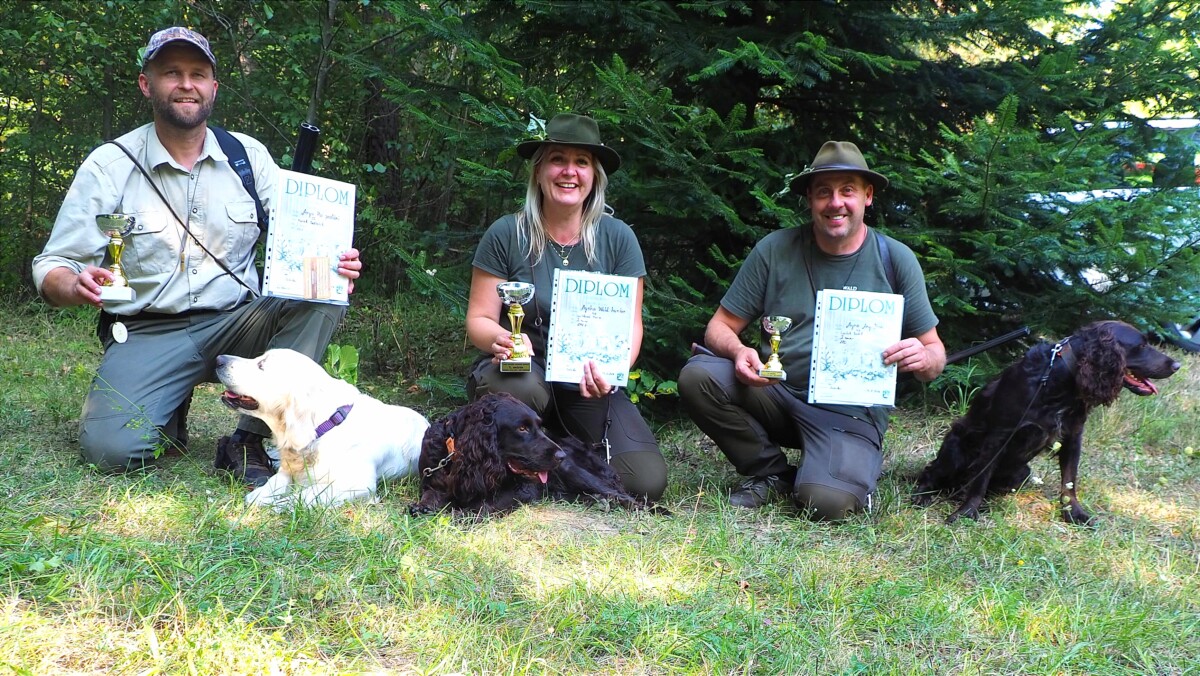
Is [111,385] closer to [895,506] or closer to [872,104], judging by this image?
[895,506]

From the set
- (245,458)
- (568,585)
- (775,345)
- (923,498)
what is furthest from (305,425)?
(923,498)

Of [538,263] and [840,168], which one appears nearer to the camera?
[840,168]

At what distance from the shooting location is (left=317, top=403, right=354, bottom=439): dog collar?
135 inches

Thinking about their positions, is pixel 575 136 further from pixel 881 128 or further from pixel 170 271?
pixel 881 128

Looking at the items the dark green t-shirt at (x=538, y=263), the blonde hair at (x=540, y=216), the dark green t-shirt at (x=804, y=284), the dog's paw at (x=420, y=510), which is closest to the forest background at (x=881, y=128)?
the dark green t-shirt at (x=804, y=284)

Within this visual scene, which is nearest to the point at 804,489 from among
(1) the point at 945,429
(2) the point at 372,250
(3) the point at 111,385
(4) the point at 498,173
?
(1) the point at 945,429

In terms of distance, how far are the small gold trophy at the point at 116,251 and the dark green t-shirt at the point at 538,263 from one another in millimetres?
1417

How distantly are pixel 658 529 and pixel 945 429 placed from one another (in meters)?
2.55

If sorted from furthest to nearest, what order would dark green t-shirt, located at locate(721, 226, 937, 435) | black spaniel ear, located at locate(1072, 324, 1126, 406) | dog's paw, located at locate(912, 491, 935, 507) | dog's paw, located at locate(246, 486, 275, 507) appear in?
dog's paw, located at locate(912, 491, 935, 507)
dark green t-shirt, located at locate(721, 226, 937, 435)
black spaniel ear, located at locate(1072, 324, 1126, 406)
dog's paw, located at locate(246, 486, 275, 507)

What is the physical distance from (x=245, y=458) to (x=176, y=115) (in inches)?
59.3

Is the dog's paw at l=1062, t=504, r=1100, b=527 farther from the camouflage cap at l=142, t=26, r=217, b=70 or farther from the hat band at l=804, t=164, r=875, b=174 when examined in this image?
the camouflage cap at l=142, t=26, r=217, b=70

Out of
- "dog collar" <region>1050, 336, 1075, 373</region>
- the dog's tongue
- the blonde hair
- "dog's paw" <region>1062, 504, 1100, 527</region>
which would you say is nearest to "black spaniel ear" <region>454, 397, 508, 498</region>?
the blonde hair

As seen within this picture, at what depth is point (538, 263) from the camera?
12.9 ft

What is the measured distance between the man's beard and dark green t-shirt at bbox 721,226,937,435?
248cm
